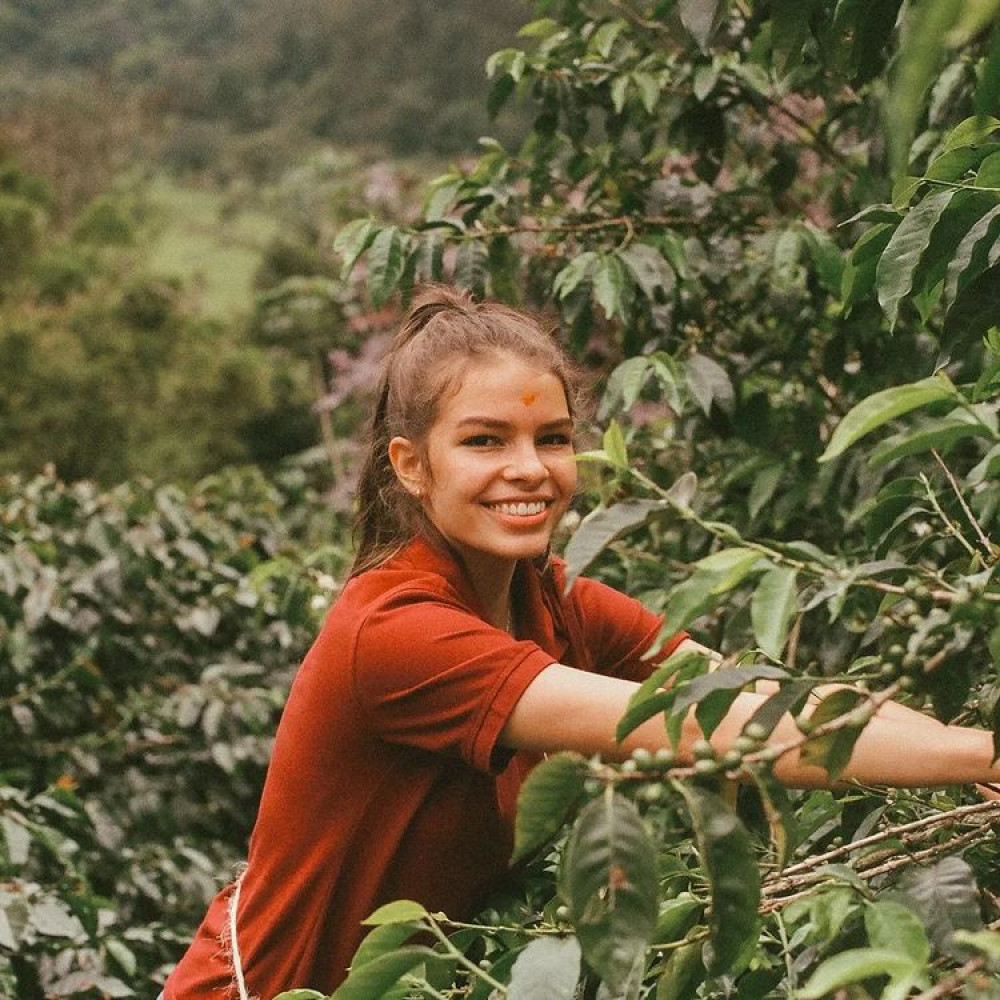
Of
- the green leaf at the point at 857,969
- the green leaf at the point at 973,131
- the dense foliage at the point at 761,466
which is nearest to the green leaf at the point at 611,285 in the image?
the dense foliage at the point at 761,466

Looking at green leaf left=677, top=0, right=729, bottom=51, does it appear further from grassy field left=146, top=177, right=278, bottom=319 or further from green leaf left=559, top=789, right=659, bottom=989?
grassy field left=146, top=177, right=278, bottom=319

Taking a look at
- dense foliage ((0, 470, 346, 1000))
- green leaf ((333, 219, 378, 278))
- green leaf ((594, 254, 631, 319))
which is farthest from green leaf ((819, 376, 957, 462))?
dense foliage ((0, 470, 346, 1000))

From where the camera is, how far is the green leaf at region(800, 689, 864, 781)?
97 cm

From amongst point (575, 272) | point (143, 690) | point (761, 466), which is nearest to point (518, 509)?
point (575, 272)

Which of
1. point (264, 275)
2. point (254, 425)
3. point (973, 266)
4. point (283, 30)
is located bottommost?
point (254, 425)

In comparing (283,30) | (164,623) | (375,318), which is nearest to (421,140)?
(283,30)

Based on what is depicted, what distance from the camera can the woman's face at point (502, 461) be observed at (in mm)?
1575

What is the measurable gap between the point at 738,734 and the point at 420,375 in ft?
2.21

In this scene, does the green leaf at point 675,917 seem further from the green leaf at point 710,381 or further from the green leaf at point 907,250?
the green leaf at point 710,381

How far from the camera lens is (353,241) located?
95.4 inches

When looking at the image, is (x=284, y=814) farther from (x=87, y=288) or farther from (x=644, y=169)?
(x=87, y=288)

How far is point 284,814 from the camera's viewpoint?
1.59m

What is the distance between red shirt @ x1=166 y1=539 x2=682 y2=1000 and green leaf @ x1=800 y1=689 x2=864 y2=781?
17.8 inches

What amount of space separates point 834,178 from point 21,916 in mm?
2292
